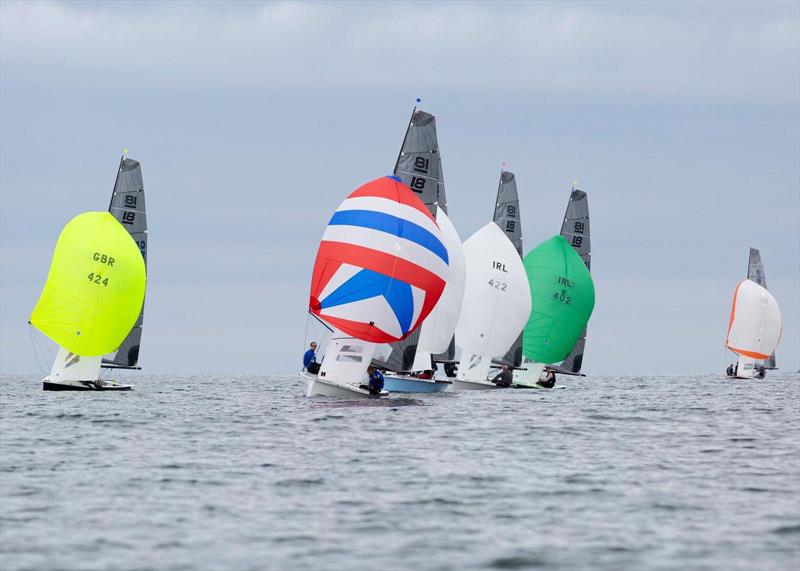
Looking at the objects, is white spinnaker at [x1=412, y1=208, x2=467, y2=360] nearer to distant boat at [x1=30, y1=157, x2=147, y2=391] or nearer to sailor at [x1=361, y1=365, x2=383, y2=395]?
sailor at [x1=361, y1=365, x2=383, y2=395]

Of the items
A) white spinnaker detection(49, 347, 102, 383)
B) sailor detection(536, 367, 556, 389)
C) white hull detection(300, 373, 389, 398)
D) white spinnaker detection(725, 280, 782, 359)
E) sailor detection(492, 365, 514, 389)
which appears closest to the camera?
white hull detection(300, 373, 389, 398)

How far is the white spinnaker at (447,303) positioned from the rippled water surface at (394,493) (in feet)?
42.0

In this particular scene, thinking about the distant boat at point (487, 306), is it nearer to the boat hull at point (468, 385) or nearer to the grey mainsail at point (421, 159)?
the boat hull at point (468, 385)

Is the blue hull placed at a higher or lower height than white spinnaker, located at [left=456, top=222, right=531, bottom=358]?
lower

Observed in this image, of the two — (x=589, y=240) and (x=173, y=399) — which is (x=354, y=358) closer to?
(x=173, y=399)

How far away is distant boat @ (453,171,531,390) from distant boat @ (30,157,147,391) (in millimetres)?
15520

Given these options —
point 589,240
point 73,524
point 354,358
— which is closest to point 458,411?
point 354,358

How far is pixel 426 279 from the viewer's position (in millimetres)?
41531

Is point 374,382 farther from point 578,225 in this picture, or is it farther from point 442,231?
point 578,225

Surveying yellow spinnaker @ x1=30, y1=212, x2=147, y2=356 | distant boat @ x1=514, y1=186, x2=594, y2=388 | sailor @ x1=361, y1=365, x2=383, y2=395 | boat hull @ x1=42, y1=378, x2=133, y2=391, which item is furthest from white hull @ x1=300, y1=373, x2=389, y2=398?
distant boat @ x1=514, y1=186, x2=594, y2=388

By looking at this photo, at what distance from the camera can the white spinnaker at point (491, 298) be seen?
185 feet

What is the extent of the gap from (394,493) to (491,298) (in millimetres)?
36929

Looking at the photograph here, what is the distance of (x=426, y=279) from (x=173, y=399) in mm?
15479

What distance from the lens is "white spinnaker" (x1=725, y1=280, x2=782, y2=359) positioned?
293 feet
